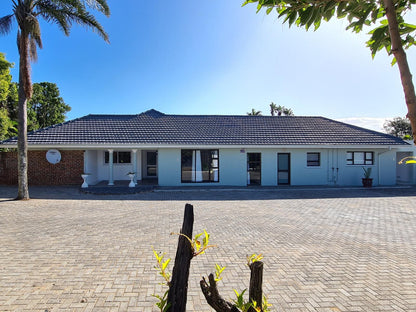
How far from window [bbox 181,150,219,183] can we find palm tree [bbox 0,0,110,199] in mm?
8389

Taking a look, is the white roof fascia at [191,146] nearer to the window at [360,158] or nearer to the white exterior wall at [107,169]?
the window at [360,158]

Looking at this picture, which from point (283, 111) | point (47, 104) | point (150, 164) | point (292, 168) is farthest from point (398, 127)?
point (47, 104)

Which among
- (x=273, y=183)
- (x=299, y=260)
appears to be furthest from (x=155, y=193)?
(x=299, y=260)

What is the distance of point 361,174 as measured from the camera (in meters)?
17.2

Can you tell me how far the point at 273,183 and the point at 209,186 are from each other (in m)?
4.36

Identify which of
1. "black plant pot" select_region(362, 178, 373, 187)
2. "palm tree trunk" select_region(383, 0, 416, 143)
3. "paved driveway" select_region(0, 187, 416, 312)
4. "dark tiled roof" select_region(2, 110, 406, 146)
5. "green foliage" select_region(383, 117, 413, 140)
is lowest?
"paved driveway" select_region(0, 187, 416, 312)

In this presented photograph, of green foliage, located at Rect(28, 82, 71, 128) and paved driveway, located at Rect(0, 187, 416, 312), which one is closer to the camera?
paved driveway, located at Rect(0, 187, 416, 312)

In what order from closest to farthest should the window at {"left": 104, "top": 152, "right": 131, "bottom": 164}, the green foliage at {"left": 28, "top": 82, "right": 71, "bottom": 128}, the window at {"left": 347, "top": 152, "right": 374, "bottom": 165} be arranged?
the window at {"left": 347, "top": 152, "right": 374, "bottom": 165} → the window at {"left": 104, "top": 152, "right": 131, "bottom": 164} → the green foliage at {"left": 28, "top": 82, "right": 71, "bottom": 128}

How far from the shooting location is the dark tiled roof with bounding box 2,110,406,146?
16.0 m

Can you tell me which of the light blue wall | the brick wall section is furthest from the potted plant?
the brick wall section

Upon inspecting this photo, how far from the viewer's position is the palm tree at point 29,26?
431 inches

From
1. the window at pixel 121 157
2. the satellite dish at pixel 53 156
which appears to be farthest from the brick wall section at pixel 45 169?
the window at pixel 121 157

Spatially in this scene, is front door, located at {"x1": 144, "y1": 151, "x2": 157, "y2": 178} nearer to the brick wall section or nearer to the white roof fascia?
the white roof fascia

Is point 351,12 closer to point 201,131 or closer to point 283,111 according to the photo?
point 201,131
